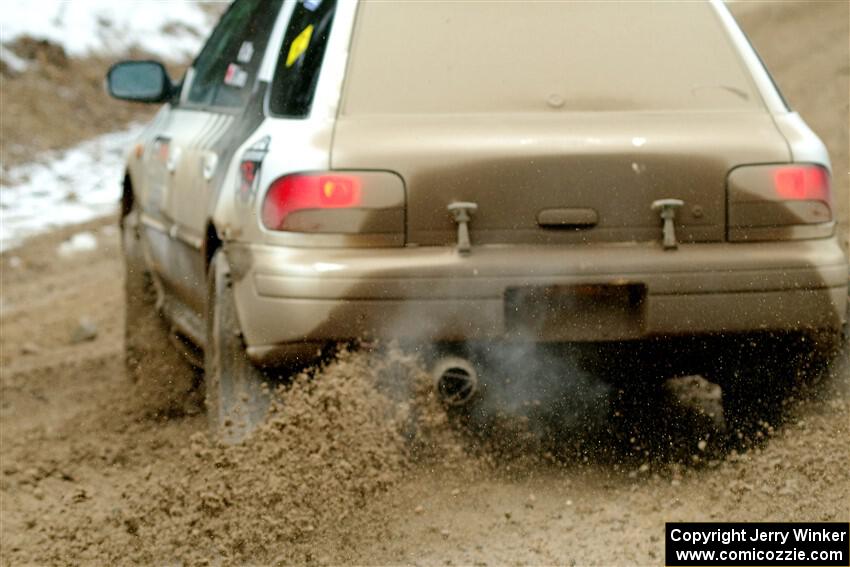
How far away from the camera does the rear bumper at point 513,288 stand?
4.60 meters

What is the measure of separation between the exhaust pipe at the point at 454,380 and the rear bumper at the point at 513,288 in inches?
3.6

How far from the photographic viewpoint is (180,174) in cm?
638

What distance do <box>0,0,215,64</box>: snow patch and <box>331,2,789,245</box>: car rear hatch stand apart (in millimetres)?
16080

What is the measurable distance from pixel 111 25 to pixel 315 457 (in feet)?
63.8

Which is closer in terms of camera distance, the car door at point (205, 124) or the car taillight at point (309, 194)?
the car taillight at point (309, 194)

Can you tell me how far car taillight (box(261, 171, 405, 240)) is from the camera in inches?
183

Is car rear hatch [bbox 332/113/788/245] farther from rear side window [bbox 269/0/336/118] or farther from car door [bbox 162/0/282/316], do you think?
car door [bbox 162/0/282/316]

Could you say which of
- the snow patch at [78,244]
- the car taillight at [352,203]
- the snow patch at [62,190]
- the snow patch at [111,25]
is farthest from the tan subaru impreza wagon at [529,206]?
the snow patch at [111,25]

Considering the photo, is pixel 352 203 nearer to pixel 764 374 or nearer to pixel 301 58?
pixel 301 58

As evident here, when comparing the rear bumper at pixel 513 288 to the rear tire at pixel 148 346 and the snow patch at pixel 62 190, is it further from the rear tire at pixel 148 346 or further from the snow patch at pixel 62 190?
the snow patch at pixel 62 190

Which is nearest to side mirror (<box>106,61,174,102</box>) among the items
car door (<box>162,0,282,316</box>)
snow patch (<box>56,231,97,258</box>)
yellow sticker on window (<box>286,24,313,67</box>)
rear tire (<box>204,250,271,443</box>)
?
car door (<box>162,0,282,316</box>)

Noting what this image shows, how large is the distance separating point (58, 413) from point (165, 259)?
2.87 feet

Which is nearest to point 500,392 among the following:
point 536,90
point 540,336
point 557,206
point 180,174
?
point 540,336

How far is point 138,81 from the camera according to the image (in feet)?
22.8
